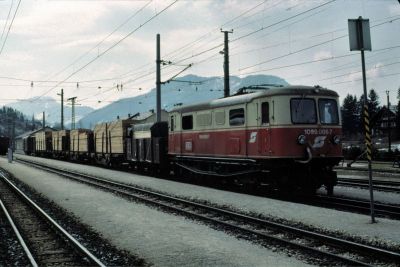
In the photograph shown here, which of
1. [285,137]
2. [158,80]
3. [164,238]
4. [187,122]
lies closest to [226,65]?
[158,80]

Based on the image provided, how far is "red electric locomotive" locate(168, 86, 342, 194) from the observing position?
48.1 feet

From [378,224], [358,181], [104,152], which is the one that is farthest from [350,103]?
[378,224]

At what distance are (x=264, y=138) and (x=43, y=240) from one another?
787 cm

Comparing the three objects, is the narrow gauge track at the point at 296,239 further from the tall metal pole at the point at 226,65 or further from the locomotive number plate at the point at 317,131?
the tall metal pole at the point at 226,65

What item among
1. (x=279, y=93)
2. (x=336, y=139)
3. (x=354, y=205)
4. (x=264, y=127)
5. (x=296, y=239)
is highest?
(x=279, y=93)

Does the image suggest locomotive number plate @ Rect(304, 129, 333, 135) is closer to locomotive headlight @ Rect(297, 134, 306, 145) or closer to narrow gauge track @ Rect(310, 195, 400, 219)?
locomotive headlight @ Rect(297, 134, 306, 145)

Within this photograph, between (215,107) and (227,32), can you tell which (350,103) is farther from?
(215,107)

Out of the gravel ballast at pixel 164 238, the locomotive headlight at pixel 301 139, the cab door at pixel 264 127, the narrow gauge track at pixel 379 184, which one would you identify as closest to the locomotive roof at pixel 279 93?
the cab door at pixel 264 127

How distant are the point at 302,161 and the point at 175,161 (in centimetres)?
869

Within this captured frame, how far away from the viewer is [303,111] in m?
15.0

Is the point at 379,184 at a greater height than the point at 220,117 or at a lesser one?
lesser

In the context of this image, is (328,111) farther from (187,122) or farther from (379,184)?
(187,122)

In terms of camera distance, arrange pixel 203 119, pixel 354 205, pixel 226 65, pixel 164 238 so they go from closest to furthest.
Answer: pixel 164 238 < pixel 354 205 < pixel 203 119 < pixel 226 65

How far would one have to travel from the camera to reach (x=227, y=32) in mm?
29016
